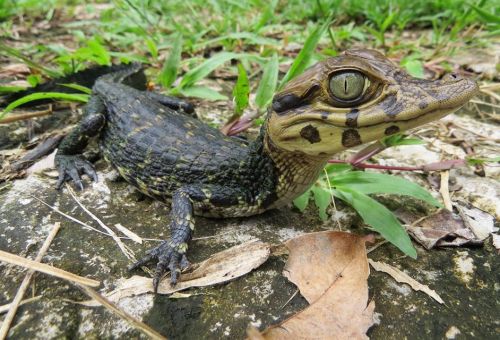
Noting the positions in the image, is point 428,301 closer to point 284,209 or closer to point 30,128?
point 284,209

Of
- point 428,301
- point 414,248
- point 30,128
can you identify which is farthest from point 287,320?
point 30,128

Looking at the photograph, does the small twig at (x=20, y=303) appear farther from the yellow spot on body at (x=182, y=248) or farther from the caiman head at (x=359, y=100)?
the caiman head at (x=359, y=100)

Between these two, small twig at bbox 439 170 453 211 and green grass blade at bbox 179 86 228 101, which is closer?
small twig at bbox 439 170 453 211

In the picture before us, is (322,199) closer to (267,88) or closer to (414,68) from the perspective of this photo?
(267,88)

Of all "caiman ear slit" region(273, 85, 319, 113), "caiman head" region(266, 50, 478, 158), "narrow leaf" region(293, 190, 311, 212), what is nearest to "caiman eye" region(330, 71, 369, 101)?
"caiman head" region(266, 50, 478, 158)

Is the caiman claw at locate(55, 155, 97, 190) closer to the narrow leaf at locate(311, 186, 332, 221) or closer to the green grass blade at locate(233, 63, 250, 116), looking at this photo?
the green grass blade at locate(233, 63, 250, 116)

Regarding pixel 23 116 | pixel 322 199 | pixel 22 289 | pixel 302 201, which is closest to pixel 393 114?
pixel 322 199

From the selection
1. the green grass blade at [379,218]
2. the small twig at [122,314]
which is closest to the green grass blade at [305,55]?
the green grass blade at [379,218]
